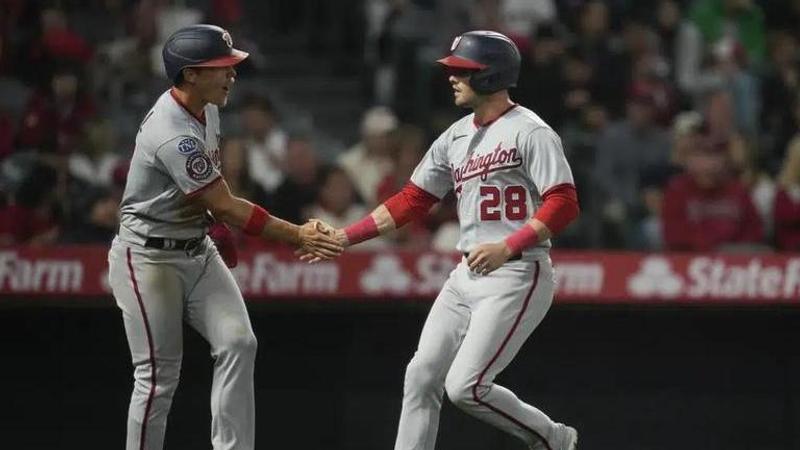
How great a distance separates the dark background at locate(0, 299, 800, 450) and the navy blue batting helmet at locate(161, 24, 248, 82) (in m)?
1.74

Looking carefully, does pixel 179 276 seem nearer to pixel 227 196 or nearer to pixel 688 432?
pixel 227 196

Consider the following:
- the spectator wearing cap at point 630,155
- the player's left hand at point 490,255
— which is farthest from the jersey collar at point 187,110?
the spectator wearing cap at point 630,155

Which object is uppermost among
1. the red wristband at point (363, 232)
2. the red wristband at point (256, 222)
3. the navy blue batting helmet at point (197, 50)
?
the navy blue batting helmet at point (197, 50)

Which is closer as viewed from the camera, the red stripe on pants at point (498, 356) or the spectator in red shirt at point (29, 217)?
the red stripe on pants at point (498, 356)

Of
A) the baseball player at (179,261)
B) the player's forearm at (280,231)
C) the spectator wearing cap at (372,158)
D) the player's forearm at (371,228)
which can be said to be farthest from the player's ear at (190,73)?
the spectator wearing cap at (372,158)

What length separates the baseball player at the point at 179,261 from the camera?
18.4 ft

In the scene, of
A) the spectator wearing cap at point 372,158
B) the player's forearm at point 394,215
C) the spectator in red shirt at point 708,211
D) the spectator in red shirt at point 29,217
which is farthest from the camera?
the spectator wearing cap at point 372,158

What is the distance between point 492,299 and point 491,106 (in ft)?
2.40

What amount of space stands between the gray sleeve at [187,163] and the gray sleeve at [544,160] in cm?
116

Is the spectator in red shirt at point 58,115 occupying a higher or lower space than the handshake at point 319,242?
lower

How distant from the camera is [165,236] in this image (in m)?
5.70

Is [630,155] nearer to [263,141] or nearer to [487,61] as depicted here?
[263,141]

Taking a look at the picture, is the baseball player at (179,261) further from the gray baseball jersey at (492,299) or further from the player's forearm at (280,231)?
the gray baseball jersey at (492,299)

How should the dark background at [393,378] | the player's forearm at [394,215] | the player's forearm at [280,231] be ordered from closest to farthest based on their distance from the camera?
the player's forearm at [280,231], the player's forearm at [394,215], the dark background at [393,378]
